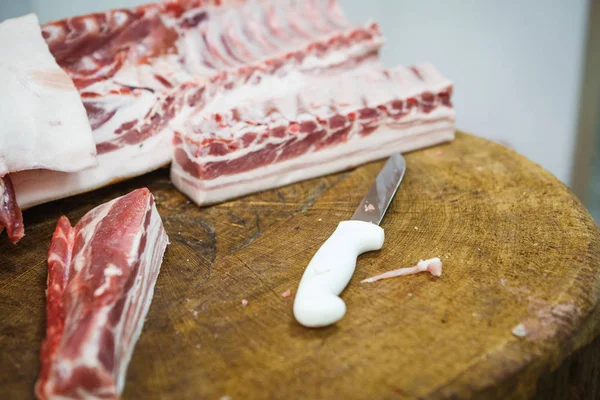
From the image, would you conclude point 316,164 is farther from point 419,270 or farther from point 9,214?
point 9,214

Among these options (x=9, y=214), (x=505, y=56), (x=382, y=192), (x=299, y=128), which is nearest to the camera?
(x=9, y=214)

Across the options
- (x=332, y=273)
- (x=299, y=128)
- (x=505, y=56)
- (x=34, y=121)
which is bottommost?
(x=505, y=56)

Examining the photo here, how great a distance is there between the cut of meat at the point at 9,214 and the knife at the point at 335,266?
1063mm

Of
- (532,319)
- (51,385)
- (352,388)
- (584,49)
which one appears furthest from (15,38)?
(584,49)

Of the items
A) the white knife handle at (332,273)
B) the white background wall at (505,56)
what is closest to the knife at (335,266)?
the white knife handle at (332,273)

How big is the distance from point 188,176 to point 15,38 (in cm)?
87

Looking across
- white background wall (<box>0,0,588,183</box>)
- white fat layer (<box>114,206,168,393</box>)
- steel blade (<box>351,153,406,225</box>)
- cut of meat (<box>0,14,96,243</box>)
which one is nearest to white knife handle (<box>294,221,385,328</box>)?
steel blade (<box>351,153,406,225</box>)

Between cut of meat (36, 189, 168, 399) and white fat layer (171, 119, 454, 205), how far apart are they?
1.30 feet

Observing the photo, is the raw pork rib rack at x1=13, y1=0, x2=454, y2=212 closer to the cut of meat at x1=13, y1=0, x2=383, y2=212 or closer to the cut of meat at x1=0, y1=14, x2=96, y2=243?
the cut of meat at x1=13, y1=0, x2=383, y2=212

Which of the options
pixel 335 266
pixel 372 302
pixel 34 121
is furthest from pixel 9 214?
pixel 372 302

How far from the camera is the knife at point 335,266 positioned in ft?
5.39

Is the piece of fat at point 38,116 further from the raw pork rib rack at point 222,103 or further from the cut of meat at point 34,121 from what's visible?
the raw pork rib rack at point 222,103

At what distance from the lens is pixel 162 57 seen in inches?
113

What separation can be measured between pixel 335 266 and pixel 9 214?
118 cm
